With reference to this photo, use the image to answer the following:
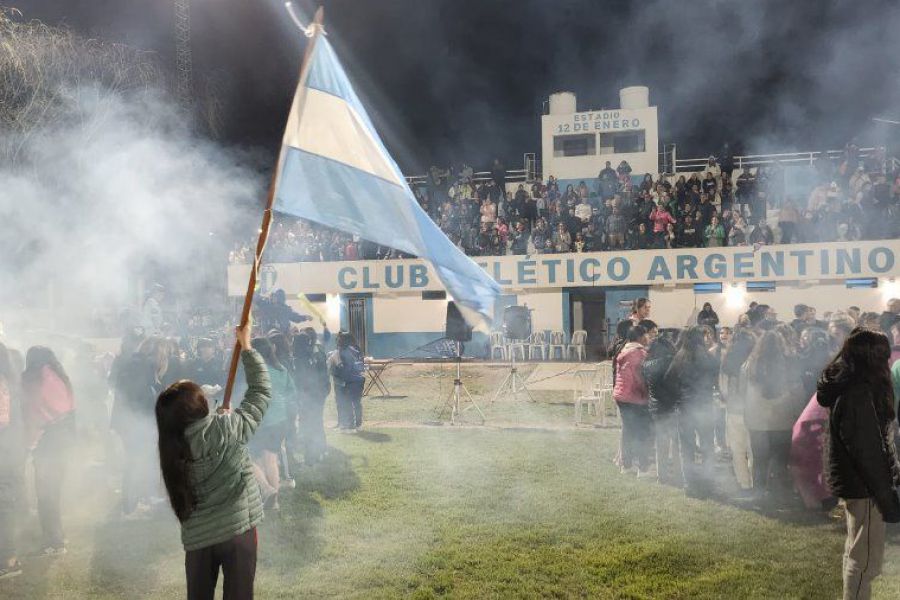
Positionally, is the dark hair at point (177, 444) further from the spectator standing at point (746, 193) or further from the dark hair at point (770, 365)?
the spectator standing at point (746, 193)

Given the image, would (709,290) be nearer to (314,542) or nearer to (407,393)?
(407,393)

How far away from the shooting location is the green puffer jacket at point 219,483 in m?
3.18

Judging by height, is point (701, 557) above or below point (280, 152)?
below

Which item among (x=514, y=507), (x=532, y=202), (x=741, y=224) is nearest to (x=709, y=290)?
(x=741, y=224)

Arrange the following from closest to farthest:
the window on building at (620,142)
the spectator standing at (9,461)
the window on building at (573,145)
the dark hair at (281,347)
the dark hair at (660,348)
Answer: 1. the spectator standing at (9,461)
2. the dark hair at (660,348)
3. the dark hair at (281,347)
4. the window on building at (620,142)
5. the window on building at (573,145)

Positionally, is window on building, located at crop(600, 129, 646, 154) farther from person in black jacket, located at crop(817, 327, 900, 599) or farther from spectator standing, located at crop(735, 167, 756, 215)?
person in black jacket, located at crop(817, 327, 900, 599)

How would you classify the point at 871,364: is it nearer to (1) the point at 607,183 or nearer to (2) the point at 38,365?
(2) the point at 38,365

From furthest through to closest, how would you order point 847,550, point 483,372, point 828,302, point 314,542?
point 828,302
point 483,372
point 314,542
point 847,550

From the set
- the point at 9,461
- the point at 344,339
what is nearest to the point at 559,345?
the point at 344,339

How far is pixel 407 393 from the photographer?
630 inches

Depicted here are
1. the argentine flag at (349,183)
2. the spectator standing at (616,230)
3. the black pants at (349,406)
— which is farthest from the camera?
the spectator standing at (616,230)

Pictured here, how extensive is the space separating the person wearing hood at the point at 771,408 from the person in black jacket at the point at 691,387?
0.58 metres

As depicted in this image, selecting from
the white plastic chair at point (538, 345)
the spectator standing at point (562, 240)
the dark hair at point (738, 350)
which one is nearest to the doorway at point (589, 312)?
the white plastic chair at point (538, 345)

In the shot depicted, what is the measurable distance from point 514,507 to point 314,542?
203 cm
